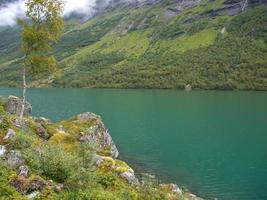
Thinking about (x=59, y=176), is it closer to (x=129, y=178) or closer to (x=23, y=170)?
(x=23, y=170)

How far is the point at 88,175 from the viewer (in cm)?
2539

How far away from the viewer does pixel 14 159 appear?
29.3 meters

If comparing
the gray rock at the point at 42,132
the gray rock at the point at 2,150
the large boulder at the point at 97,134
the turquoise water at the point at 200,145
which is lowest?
the turquoise water at the point at 200,145

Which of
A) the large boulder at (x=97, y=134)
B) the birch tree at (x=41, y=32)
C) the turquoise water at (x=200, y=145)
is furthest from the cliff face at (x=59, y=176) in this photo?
the large boulder at (x=97, y=134)

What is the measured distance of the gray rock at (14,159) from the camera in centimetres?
2861

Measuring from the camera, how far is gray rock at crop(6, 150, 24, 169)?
28.6m

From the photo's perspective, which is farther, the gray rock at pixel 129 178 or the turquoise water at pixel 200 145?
the turquoise water at pixel 200 145

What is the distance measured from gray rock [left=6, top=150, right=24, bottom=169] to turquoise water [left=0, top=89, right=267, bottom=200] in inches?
1033

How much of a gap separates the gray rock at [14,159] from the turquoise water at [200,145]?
26231 mm

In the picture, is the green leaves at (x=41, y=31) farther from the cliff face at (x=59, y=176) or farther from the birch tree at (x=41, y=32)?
the cliff face at (x=59, y=176)

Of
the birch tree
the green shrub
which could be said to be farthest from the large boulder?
the green shrub

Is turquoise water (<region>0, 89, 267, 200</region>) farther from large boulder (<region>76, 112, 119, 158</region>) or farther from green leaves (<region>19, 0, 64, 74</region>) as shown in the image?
A: green leaves (<region>19, 0, 64, 74</region>)

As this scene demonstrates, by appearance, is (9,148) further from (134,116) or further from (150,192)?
(134,116)

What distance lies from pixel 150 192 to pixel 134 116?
104039mm
